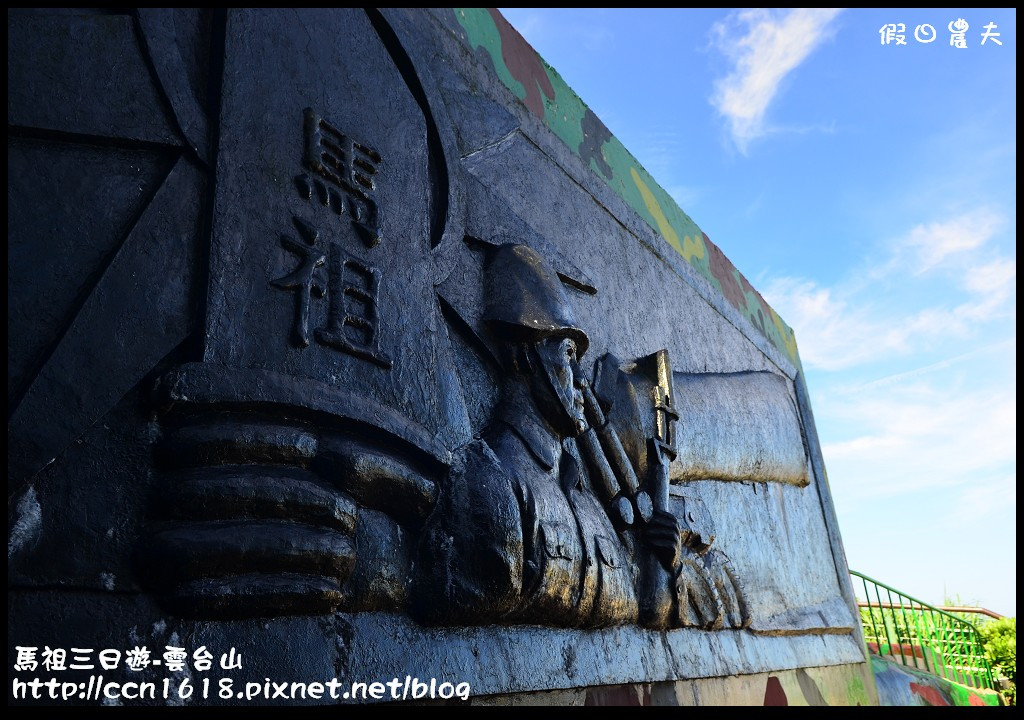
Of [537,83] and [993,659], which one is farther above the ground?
[537,83]

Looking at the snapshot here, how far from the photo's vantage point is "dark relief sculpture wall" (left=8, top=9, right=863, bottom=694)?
1085mm

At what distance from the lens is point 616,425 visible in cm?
228

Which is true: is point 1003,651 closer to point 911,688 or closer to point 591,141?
point 911,688

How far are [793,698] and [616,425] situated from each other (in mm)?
1331

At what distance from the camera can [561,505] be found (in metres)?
1.74

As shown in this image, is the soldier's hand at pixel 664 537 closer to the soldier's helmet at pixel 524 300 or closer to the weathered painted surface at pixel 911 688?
the soldier's helmet at pixel 524 300

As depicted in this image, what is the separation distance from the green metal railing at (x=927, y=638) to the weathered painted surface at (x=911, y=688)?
0.99 metres

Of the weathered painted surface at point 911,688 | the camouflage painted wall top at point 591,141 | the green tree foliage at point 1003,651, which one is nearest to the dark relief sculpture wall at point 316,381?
the camouflage painted wall top at point 591,141

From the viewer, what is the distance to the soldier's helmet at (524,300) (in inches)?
74.0

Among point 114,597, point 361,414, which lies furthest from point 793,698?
point 114,597

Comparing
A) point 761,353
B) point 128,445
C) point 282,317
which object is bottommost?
point 128,445

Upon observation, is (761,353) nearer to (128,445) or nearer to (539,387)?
(539,387)

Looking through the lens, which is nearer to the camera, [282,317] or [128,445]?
[128,445]

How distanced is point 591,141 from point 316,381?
1.90m
